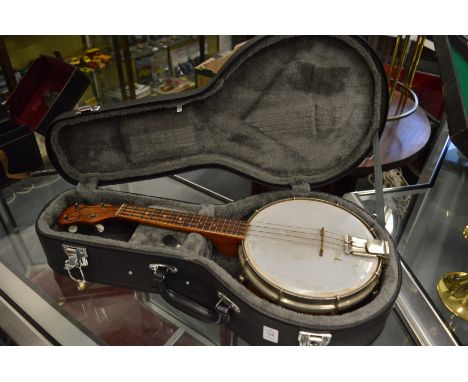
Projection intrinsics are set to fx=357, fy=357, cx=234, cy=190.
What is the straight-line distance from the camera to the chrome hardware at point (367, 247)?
909 millimetres

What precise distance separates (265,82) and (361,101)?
0.29 meters

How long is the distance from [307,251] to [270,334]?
228 millimetres

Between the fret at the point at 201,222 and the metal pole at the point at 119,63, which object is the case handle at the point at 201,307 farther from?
the metal pole at the point at 119,63

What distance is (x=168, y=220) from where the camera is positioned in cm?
106

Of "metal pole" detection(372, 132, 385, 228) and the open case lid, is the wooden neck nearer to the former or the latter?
the open case lid

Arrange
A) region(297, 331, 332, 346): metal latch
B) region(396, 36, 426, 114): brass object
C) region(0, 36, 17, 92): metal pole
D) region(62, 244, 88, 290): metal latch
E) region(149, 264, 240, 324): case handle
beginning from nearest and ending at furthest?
region(297, 331, 332, 346): metal latch < region(149, 264, 240, 324): case handle < region(62, 244, 88, 290): metal latch < region(396, 36, 426, 114): brass object < region(0, 36, 17, 92): metal pole

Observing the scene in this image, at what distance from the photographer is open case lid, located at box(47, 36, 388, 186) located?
101 cm

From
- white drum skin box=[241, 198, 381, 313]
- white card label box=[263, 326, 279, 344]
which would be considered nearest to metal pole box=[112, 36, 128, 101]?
white drum skin box=[241, 198, 381, 313]

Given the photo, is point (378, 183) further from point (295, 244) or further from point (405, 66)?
point (405, 66)

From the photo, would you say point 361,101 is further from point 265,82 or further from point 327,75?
point 265,82

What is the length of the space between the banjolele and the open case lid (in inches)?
5.7

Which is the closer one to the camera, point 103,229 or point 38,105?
point 103,229

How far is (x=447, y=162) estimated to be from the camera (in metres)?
1.67

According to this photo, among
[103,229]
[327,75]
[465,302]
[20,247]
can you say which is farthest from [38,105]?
[465,302]
